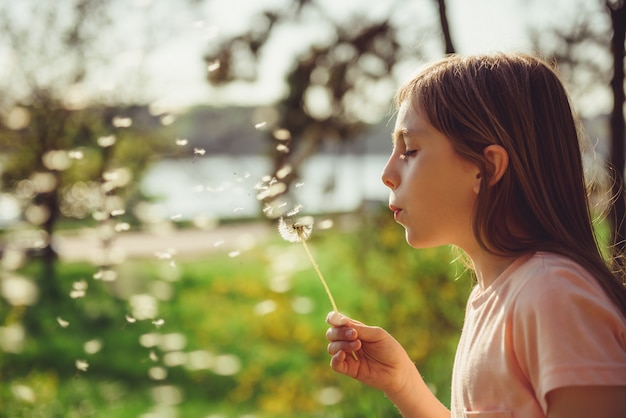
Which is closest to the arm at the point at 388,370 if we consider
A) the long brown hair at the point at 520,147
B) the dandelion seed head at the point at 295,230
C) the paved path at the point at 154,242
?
the dandelion seed head at the point at 295,230

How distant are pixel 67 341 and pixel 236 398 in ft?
4.53

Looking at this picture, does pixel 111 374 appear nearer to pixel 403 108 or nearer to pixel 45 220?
pixel 45 220

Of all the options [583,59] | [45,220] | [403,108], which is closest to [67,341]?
[45,220]

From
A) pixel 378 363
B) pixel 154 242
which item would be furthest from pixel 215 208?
pixel 154 242

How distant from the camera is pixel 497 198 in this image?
1179 mm

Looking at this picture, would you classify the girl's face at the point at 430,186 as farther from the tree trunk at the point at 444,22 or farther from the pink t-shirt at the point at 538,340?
the tree trunk at the point at 444,22

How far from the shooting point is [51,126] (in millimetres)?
5277

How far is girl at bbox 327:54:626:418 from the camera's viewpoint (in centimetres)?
108

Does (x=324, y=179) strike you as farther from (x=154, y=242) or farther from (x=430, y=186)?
(x=154, y=242)

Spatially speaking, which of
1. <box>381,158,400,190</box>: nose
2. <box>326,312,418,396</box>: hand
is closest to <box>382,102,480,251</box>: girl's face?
<box>381,158,400,190</box>: nose

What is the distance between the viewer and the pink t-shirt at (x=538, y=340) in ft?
3.24

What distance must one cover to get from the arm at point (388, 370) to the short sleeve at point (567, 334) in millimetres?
367

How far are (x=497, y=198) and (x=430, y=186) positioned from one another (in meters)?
0.10

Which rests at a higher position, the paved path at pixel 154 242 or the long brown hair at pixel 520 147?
the long brown hair at pixel 520 147
